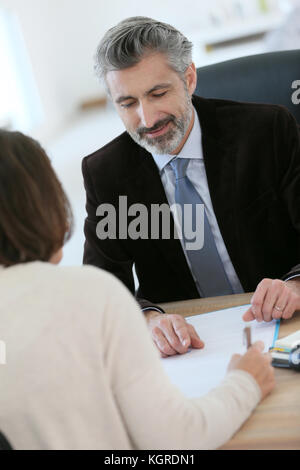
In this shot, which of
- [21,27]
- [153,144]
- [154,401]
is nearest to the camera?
[154,401]

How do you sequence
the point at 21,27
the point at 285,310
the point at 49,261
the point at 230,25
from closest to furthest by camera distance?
the point at 49,261 → the point at 285,310 → the point at 230,25 → the point at 21,27

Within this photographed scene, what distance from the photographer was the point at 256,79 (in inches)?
81.2

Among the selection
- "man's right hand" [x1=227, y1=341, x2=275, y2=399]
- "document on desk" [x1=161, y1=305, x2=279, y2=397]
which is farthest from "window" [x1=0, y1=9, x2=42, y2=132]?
"man's right hand" [x1=227, y1=341, x2=275, y2=399]

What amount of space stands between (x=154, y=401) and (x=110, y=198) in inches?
39.6

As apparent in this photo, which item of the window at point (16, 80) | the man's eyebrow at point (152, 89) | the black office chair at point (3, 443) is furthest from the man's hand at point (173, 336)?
the window at point (16, 80)

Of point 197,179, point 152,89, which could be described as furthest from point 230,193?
point 152,89

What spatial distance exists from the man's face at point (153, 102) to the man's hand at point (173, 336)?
1.84 ft

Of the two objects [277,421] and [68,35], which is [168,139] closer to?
[277,421]

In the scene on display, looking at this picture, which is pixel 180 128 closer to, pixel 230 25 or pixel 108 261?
pixel 108 261

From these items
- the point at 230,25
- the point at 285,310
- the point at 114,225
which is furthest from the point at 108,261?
the point at 230,25

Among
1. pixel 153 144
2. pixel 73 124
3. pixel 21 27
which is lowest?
pixel 73 124

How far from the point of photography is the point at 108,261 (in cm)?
185

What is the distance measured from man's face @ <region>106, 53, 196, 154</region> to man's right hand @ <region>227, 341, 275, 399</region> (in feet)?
2.63

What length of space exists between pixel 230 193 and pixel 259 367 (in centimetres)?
75
